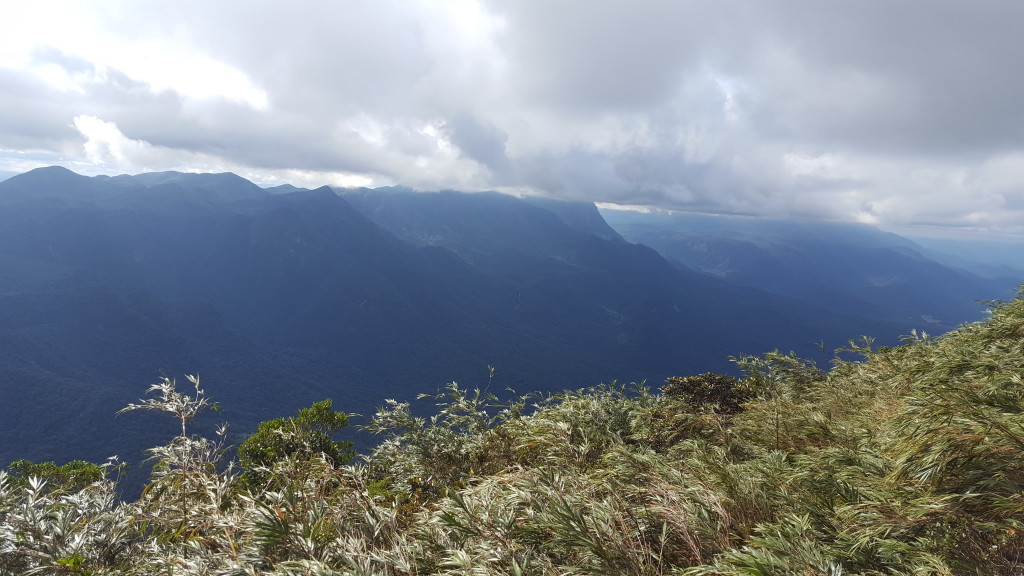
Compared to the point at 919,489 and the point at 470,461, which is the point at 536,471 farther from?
the point at 470,461

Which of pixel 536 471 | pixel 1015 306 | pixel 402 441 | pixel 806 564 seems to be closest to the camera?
pixel 806 564

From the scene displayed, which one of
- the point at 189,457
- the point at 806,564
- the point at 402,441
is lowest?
the point at 402,441

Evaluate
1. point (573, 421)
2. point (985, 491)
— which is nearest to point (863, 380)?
point (573, 421)

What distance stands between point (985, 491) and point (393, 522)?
654 cm

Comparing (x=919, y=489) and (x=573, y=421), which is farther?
(x=573, y=421)

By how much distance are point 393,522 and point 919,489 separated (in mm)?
5997

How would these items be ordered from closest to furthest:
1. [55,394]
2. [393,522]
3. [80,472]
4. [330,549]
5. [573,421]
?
[330,549] < [393,522] < [573,421] < [80,472] < [55,394]

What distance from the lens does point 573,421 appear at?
1048 centimetres

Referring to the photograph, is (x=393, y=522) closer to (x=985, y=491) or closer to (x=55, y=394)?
(x=985, y=491)

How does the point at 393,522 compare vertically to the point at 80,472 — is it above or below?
above

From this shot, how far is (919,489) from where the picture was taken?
4.33 m

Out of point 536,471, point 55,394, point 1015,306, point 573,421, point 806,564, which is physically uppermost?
point 1015,306

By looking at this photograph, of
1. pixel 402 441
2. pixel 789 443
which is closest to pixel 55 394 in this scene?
pixel 402 441

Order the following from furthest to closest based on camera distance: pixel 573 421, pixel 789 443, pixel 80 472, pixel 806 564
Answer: pixel 80 472 → pixel 573 421 → pixel 789 443 → pixel 806 564
